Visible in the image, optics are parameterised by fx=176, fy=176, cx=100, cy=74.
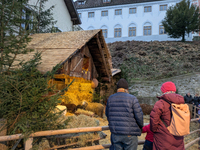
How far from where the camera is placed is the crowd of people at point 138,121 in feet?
9.64

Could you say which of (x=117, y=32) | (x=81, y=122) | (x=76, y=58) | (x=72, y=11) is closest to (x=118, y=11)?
(x=117, y=32)

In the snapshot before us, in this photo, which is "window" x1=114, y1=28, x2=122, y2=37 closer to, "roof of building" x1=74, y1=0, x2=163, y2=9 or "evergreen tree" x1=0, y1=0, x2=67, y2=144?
"roof of building" x1=74, y1=0, x2=163, y2=9

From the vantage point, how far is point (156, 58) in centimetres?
2612

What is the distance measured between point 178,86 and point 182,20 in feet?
48.4

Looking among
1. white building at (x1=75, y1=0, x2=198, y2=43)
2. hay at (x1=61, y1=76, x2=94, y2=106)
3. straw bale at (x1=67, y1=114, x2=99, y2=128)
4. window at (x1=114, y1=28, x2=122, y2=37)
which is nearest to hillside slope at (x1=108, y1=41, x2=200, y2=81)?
white building at (x1=75, y1=0, x2=198, y2=43)

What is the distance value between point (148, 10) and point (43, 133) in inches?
1357

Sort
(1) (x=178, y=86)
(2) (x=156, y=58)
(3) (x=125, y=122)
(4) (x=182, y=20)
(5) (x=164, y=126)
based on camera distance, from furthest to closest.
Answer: (4) (x=182, y=20), (2) (x=156, y=58), (1) (x=178, y=86), (3) (x=125, y=122), (5) (x=164, y=126)

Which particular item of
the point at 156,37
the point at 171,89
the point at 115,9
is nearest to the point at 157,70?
the point at 156,37

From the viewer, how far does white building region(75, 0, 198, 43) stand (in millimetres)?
33062

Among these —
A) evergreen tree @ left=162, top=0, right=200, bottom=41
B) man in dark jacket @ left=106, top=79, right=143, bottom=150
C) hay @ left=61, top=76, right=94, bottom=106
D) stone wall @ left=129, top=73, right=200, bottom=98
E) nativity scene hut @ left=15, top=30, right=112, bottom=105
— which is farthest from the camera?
evergreen tree @ left=162, top=0, right=200, bottom=41

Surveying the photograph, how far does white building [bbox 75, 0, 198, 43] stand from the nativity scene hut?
24.8 m

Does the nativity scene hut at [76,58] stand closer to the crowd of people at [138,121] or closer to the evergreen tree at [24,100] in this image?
the evergreen tree at [24,100]

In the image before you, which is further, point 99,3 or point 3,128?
point 99,3

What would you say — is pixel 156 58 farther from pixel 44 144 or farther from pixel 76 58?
pixel 44 144
